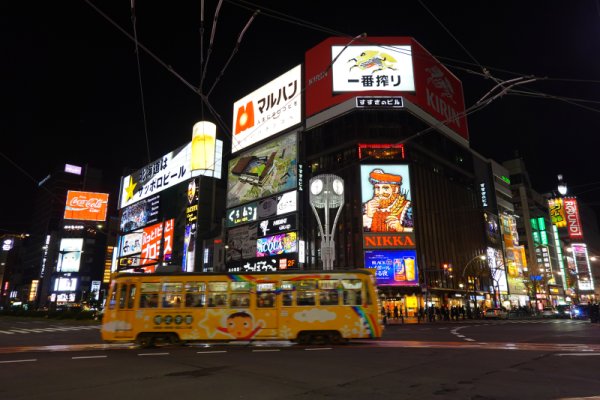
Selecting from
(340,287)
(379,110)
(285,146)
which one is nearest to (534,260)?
(379,110)

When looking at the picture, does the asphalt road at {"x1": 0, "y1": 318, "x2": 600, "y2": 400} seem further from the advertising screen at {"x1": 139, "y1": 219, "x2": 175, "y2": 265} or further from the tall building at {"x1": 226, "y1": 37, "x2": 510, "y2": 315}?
the advertising screen at {"x1": 139, "y1": 219, "x2": 175, "y2": 265}

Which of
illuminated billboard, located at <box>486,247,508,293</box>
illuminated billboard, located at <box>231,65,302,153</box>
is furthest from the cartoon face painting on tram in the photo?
illuminated billboard, located at <box>486,247,508,293</box>

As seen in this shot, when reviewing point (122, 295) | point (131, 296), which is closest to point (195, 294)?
point (131, 296)

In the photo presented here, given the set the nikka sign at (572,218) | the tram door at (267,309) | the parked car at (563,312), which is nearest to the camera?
the tram door at (267,309)

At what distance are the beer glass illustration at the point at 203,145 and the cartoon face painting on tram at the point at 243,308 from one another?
4775 cm

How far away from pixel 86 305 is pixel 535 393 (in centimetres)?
7762

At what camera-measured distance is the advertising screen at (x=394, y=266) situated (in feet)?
168

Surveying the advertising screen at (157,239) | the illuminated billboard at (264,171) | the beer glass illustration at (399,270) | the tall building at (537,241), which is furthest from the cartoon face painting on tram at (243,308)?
the tall building at (537,241)

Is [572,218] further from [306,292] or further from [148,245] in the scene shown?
[306,292]

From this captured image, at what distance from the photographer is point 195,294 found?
1617cm

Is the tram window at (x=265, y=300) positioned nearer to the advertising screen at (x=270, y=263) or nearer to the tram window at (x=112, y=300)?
the tram window at (x=112, y=300)

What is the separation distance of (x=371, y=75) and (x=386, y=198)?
1825cm

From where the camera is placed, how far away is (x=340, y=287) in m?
16.2

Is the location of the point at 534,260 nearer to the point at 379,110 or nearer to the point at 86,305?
the point at 379,110
